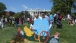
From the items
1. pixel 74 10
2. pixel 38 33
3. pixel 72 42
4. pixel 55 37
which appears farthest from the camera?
pixel 74 10

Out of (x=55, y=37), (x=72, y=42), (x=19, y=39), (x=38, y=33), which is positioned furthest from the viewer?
(x=72, y=42)

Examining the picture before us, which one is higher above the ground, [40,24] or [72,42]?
[40,24]

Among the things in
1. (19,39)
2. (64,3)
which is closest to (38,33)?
(19,39)

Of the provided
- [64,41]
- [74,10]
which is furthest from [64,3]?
[64,41]

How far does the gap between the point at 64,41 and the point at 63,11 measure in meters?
75.7

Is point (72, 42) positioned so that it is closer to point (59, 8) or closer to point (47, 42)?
point (47, 42)

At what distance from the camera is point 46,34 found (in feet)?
35.6

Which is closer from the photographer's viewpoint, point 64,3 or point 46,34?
point 46,34

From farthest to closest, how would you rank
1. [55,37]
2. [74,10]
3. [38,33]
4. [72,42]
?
[74,10], [72,42], [38,33], [55,37]

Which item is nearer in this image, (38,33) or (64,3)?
(38,33)

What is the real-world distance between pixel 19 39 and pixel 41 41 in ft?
3.26

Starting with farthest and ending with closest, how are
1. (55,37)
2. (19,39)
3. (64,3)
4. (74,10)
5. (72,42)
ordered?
(74,10)
(64,3)
(72,42)
(19,39)
(55,37)

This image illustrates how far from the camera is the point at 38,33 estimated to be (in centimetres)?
1140

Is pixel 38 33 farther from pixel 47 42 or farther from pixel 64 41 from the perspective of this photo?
pixel 64 41
